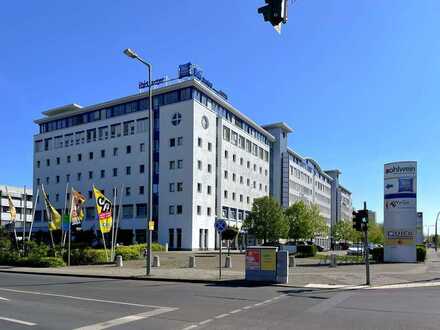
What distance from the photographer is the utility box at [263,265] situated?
20.8 metres

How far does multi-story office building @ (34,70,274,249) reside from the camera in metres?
70.0

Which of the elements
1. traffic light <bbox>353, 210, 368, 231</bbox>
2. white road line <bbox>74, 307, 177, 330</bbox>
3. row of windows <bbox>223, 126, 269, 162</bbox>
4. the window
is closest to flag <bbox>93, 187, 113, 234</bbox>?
traffic light <bbox>353, 210, 368, 231</bbox>

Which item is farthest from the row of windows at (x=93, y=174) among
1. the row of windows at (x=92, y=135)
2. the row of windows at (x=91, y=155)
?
the row of windows at (x=92, y=135)

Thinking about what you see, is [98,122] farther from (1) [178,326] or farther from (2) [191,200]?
(1) [178,326]

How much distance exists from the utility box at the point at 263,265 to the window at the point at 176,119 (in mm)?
50732

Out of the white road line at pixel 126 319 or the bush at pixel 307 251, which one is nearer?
the white road line at pixel 126 319

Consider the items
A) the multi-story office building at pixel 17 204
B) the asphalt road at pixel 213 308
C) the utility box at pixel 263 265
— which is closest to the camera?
the asphalt road at pixel 213 308

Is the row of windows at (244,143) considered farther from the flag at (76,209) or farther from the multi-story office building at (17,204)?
the multi-story office building at (17,204)

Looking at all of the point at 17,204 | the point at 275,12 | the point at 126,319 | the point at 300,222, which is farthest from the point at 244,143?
the point at 275,12

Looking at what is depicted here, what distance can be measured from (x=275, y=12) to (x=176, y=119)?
2527 inches

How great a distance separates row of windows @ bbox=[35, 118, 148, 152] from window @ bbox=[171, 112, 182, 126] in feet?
15.3

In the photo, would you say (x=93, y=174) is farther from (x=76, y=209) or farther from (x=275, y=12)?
(x=275, y=12)

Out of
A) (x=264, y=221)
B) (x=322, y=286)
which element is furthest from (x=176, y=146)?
(x=322, y=286)

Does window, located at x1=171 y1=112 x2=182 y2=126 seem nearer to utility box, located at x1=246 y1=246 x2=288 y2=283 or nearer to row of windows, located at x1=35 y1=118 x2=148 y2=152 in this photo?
row of windows, located at x1=35 y1=118 x2=148 y2=152
